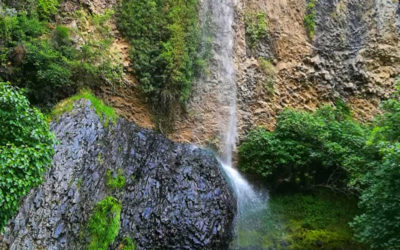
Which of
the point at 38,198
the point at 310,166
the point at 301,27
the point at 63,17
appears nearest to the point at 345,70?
the point at 301,27

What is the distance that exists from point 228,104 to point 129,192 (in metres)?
5.01

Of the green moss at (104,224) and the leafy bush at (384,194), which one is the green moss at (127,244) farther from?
the leafy bush at (384,194)

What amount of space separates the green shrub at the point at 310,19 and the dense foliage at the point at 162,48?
5.09 metres

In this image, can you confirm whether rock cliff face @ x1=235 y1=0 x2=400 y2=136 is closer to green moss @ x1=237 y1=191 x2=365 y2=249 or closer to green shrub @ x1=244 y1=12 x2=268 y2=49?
green shrub @ x1=244 y1=12 x2=268 y2=49

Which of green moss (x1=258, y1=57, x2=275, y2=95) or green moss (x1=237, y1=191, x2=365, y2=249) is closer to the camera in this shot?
green moss (x1=237, y1=191, x2=365, y2=249)

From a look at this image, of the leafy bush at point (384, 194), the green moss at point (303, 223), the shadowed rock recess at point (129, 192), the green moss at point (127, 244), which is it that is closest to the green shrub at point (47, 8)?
the shadowed rock recess at point (129, 192)

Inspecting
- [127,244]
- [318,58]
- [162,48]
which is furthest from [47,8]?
[318,58]

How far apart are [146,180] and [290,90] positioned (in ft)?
22.9

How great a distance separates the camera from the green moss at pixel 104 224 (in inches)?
245

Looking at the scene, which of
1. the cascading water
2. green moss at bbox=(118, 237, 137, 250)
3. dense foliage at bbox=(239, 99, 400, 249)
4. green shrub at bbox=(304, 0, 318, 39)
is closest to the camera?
green moss at bbox=(118, 237, 137, 250)

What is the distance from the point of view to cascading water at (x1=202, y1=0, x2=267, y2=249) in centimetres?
949

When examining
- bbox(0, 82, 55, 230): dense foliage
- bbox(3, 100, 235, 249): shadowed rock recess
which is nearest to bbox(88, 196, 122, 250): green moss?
bbox(3, 100, 235, 249): shadowed rock recess

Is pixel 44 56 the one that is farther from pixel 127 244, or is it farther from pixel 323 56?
pixel 323 56

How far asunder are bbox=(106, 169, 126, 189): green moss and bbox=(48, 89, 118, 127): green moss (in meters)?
1.11
